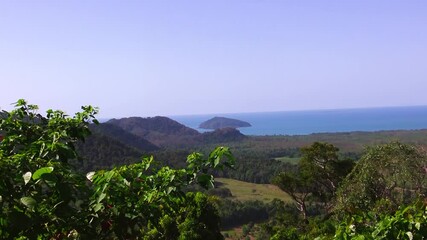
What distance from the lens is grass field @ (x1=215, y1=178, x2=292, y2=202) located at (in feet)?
227

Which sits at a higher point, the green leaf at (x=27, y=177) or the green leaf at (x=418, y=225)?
the green leaf at (x=27, y=177)

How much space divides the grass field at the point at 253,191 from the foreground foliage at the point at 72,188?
6432cm

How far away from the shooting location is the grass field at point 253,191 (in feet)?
227

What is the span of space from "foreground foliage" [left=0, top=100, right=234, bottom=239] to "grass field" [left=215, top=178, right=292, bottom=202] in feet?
211

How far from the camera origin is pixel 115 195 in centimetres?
219

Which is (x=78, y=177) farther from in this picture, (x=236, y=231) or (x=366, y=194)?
(x=236, y=231)

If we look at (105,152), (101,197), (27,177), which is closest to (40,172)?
(27,177)

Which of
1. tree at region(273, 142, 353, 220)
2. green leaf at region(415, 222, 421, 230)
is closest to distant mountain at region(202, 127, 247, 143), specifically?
tree at region(273, 142, 353, 220)

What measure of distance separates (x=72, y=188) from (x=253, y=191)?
7435 cm

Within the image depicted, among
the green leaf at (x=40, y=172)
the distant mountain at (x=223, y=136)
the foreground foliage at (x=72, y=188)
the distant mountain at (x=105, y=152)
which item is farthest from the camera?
the distant mountain at (x=223, y=136)

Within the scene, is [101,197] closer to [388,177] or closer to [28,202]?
[28,202]

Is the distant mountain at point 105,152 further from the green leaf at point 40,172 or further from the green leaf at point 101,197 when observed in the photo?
the green leaf at point 40,172

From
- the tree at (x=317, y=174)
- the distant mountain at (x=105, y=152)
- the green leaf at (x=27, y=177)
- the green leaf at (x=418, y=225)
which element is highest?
the green leaf at (x=27, y=177)

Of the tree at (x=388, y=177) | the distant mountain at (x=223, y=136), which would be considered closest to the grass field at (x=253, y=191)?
the tree at (x=388, y=177)
